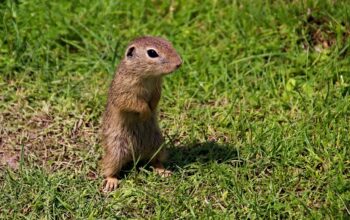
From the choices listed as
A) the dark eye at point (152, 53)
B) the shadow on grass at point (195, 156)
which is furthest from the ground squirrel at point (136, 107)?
the shadow on grass at point (195, 156)

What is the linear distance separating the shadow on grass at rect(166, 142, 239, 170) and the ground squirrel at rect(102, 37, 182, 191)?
19 cm

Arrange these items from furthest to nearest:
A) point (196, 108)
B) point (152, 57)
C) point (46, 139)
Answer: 1. point (196, 108)
2. point (46, 139)
3. point (152, 57)

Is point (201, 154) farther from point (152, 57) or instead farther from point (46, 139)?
point (46, 139)

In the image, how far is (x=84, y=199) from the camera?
5.11 metres

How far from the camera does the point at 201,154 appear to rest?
567 cm

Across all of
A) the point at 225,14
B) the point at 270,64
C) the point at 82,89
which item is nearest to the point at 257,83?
the point at 270,64

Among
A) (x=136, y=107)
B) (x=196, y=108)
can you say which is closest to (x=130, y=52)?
(x=136, y=107)

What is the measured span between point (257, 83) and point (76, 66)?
5.19 feet

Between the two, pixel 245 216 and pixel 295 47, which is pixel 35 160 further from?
pixel 295 47

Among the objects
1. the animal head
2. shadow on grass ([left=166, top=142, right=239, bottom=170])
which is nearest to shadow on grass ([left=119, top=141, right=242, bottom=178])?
shadow on grass ([left=166, top=142, right=239, bottom=170])

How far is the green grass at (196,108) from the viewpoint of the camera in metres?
5.07

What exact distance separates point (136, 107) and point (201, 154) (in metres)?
0.80

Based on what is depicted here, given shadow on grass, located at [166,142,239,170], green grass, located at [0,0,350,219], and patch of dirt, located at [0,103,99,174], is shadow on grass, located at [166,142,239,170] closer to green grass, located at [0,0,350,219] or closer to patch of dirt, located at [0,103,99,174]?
green grass, located at [0,0,350,219]

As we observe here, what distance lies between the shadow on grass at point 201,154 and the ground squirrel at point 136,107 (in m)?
0.19
